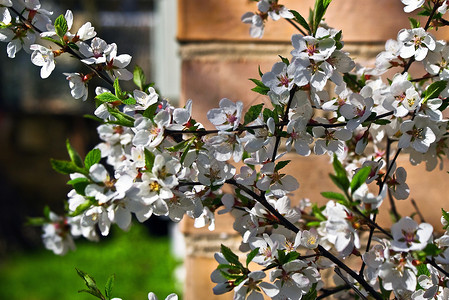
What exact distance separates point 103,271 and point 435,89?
3.43 metres

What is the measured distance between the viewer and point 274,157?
68cm

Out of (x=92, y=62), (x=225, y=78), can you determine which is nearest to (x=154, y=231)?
(x=225, y=78)

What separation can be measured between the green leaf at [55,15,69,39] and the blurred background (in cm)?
167

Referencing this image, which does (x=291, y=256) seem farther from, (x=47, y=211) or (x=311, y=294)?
(x=47, y=211)

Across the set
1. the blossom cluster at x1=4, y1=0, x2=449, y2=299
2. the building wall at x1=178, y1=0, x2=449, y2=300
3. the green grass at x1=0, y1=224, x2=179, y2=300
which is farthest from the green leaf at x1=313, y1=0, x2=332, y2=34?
the green grass at x1=0, y1=224, x2=179, y2=300

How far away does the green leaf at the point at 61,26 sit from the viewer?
2.29ft

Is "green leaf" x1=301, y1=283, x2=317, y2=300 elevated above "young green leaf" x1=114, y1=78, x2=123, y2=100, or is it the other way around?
"young green leaf" x1=114, y1=78, x2=123, y2=100

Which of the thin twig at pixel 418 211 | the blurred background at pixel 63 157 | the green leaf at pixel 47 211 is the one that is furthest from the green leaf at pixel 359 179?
the blurred background at pixel 63 157

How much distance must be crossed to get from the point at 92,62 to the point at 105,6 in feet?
23.8

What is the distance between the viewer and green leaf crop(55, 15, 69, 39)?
A: 0.70 meters

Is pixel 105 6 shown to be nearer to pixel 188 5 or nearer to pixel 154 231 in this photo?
pixel 154 231

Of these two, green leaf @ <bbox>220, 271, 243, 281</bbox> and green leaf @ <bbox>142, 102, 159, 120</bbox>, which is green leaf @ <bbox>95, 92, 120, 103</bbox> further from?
green leaf @ <bbox>220, 271, 243, 281</bbox>

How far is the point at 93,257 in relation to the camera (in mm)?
4156

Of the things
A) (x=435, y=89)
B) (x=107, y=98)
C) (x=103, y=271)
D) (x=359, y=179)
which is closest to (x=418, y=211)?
(x=435, y=89)
